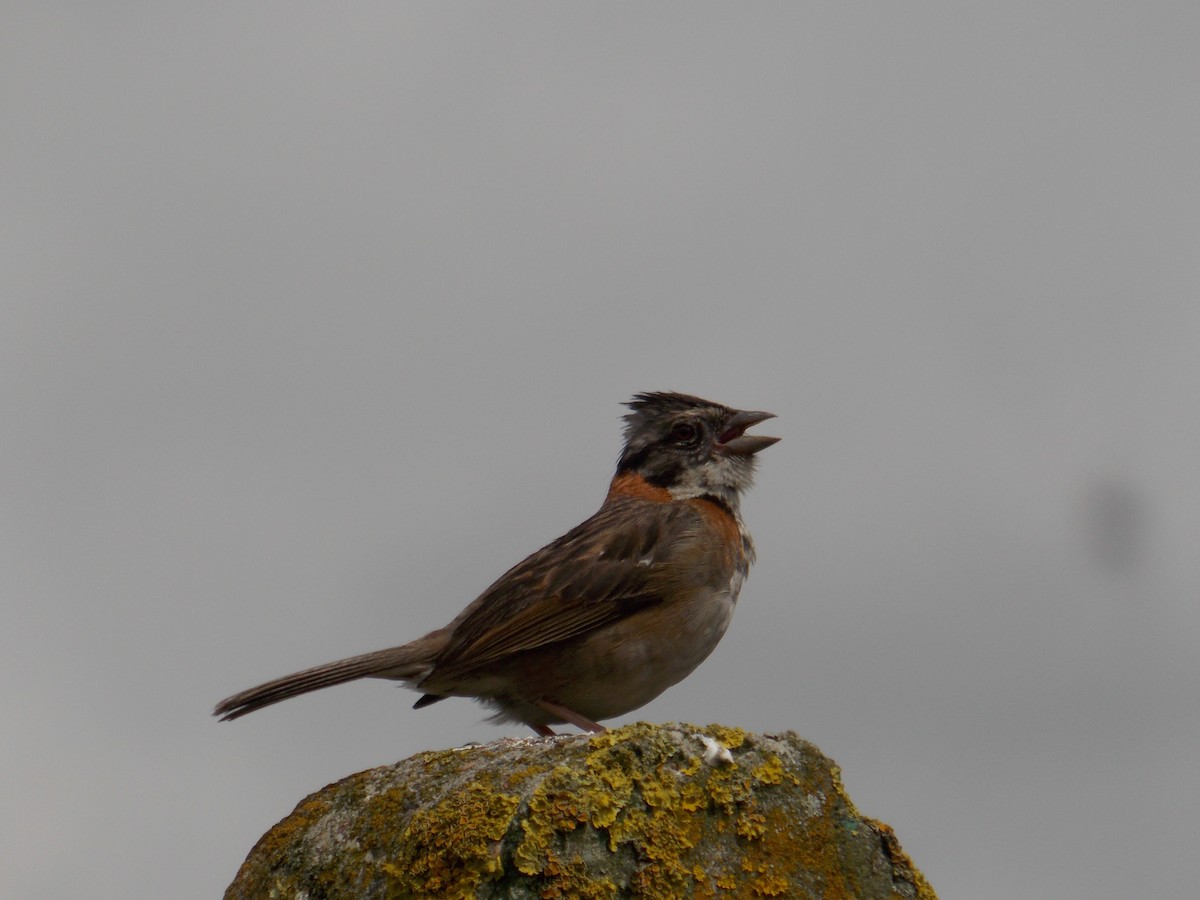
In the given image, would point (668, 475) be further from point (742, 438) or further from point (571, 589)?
point (571, 589)

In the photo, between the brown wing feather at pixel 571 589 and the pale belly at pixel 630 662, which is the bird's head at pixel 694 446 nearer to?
the brown wing feather at pixel 571 589

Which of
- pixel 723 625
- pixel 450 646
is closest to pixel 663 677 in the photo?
pixel 723 625

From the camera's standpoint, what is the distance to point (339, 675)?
7.23 metres

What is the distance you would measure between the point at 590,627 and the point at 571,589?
0.34 meters

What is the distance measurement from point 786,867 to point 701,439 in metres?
4.68

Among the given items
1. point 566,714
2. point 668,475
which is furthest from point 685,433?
point 566,714

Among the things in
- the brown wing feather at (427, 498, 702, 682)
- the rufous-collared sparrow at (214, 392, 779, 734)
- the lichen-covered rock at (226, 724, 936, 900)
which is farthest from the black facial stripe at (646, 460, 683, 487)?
the lichen-covered rock at (226, 724, 936, 900)

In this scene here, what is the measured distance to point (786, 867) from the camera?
12.7ft

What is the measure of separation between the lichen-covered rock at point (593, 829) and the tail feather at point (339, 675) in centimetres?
291

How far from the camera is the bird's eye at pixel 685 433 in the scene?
8406 mm

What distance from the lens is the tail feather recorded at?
23.1ft

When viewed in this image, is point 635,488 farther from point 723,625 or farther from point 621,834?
point 621,834

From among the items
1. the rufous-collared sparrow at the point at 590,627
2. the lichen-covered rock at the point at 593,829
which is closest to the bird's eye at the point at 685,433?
the rufous-collared sparrow at the point at 590,627

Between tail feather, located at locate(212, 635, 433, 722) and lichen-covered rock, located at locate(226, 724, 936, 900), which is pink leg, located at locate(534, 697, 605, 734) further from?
lichen-covered rock, located at locate(226, 724, 936, 900)
